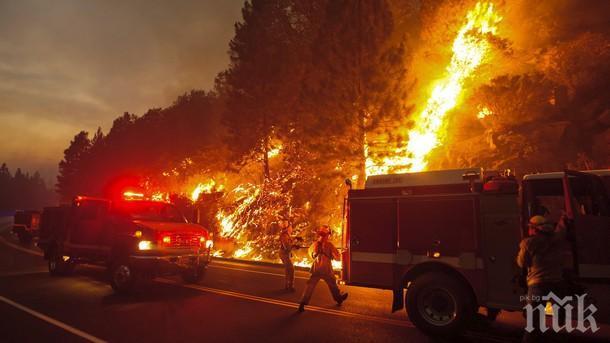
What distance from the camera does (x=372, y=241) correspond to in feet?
25.6

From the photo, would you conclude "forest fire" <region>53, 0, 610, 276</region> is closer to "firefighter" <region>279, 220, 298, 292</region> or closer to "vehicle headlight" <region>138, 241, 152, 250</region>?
"vehicle headlight" <region>138, 241, 152, 250</region>

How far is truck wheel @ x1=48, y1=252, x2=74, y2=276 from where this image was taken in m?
13.5

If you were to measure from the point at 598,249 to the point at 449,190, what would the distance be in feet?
7.47

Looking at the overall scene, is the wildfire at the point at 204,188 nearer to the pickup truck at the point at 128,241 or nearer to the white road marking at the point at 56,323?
the pickup truck at the point at 128,241

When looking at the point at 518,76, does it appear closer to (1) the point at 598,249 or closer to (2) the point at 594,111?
(2) the point at 594,111

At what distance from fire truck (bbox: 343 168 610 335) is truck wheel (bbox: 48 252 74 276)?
10.5 m

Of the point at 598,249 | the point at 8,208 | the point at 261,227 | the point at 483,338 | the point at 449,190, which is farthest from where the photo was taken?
the point at 8,208

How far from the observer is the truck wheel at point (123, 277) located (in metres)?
10.2

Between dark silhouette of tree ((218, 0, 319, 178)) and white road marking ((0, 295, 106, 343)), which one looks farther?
dark silhouette of tree ((218, 0, 319, 178))

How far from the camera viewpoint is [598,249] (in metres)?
5.69

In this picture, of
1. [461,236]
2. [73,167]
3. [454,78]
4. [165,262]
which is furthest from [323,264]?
[73,167]

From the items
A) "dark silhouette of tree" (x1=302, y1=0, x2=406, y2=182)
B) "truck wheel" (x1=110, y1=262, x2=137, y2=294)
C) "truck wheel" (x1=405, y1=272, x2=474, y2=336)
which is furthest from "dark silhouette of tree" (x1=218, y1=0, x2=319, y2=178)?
"truck wheel" (x1=405, y1=272, x2=474, y2=336)

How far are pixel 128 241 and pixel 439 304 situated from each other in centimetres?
792

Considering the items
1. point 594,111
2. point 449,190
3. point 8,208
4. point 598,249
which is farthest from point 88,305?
point 8,208
